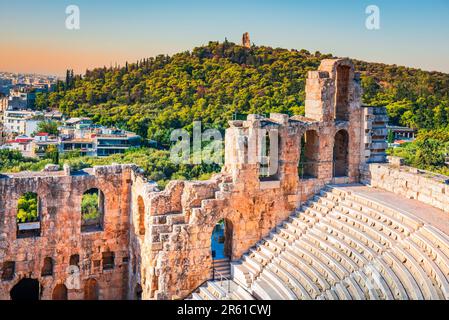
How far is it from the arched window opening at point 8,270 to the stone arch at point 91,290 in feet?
9.10

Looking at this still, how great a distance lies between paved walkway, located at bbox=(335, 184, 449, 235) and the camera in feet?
57.7

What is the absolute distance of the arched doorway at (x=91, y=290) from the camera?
2280 centimetres

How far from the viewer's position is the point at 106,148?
60.2 meters

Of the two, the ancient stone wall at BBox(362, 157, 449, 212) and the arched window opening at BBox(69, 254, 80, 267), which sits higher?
the ancient stone wall at BBox(362, 157, 449, 212)

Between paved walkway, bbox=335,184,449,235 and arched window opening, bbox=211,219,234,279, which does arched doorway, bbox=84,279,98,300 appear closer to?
arched window opening, bbox=211,219,234,279

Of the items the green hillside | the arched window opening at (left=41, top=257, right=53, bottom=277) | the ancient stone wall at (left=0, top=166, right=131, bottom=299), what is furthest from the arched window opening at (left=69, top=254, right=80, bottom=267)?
the green hillside

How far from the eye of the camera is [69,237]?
21969mm

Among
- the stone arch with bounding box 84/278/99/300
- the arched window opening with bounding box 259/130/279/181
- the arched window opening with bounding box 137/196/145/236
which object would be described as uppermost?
the arched window opening with bounding box 259/130/279/181

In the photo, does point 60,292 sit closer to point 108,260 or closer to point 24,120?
point 108,260

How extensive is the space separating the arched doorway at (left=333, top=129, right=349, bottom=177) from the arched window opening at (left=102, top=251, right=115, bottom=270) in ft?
30.2

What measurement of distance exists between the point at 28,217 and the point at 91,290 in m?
7.26

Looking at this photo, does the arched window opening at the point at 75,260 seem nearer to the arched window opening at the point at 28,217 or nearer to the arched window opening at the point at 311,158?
the arched window opening at the point at 28,217
